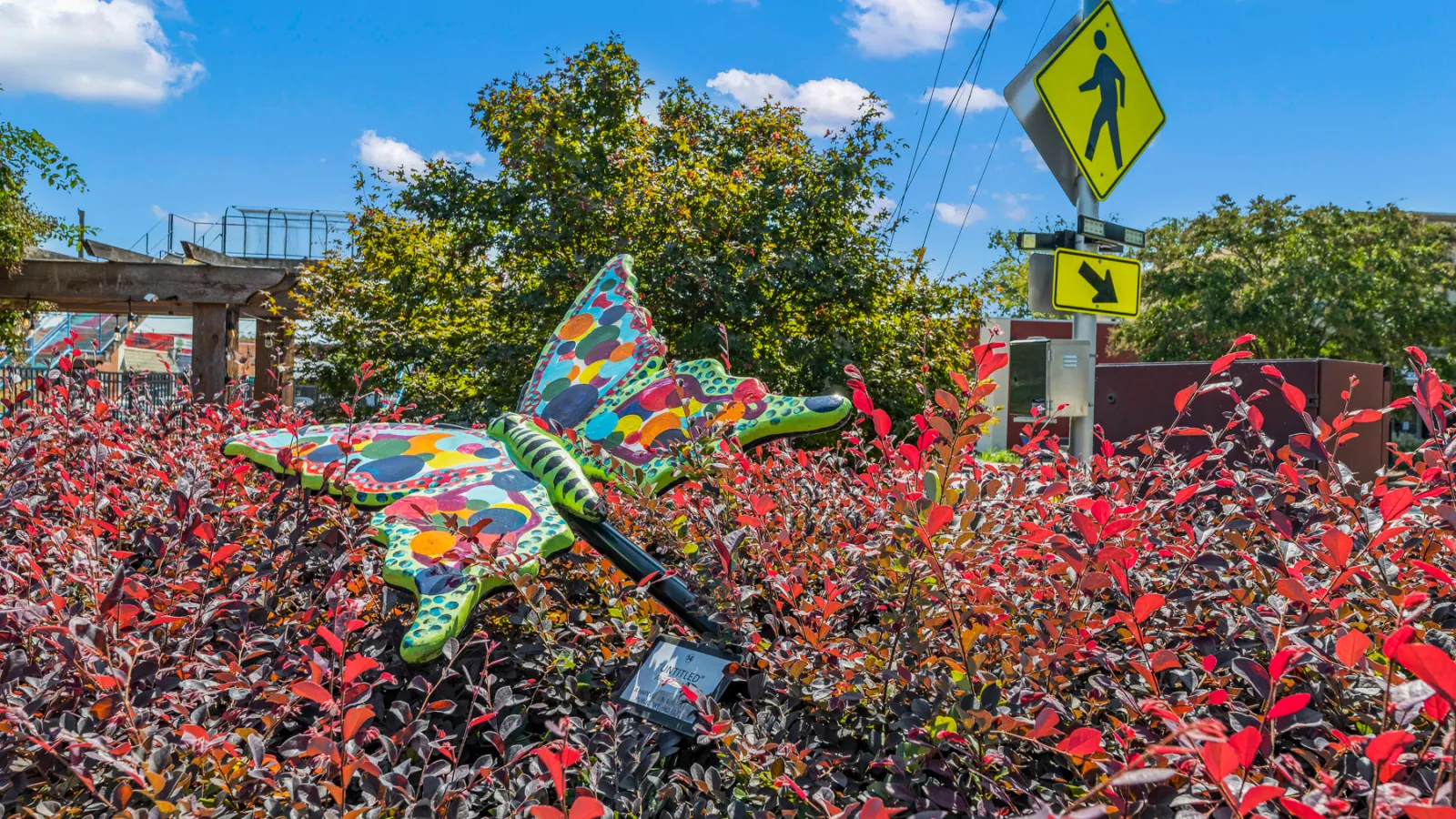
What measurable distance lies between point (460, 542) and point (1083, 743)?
1083 millimetres

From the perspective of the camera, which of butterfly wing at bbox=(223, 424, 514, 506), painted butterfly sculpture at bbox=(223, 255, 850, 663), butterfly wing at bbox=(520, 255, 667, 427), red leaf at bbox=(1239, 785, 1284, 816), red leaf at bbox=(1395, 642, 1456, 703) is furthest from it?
butterfly wing at bbox=(520, 255, 667, 427)

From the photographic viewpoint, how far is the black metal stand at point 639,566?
1.76 meters

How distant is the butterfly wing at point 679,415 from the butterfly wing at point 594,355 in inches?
1.9

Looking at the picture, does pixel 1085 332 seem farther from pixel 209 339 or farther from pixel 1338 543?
pixel 209 339

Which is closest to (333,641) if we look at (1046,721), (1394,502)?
(1046,721)

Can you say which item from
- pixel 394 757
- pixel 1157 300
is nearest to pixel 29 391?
pixel 394 757

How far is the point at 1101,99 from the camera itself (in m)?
4.20

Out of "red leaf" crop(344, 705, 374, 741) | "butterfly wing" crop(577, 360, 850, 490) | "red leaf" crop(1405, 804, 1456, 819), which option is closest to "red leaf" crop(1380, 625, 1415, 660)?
"red leaf" crop(1405, 804, 1456, 819)

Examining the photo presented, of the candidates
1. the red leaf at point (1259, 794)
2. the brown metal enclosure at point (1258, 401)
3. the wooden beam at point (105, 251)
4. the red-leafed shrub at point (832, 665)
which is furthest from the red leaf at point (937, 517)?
the wooden beam at point (105, 251)

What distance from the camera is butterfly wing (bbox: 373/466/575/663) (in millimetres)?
1561

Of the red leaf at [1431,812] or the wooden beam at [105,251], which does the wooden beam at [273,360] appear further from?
the red leaf at [1431,812]

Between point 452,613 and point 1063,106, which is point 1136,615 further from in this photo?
point 1063,106

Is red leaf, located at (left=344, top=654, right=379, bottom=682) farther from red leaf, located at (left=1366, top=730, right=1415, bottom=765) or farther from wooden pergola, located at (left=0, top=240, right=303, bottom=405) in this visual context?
wooden pergola, located at (left=0, top=240, right=303, bottom=405)

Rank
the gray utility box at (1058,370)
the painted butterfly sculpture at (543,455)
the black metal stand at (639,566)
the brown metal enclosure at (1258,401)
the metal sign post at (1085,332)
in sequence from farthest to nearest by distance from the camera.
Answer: the brown metal enclosure at (1258,401), the gray utility box at (1058,370), the metal sign post at (1085,332), the black metal stand at (639,566), the painted butterfly sculpture at (543,455)
